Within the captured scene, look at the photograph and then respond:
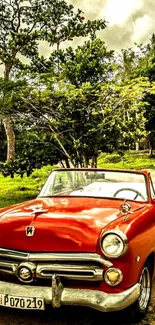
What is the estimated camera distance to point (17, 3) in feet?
81.9

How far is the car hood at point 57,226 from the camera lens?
3.32m

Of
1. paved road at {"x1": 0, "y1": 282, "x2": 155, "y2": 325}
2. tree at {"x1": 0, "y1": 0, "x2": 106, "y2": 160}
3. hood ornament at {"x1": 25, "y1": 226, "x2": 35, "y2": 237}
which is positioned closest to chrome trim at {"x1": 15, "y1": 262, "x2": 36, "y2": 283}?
A: hood ornament at {"x1": 25, "y1": 226, "x2": 35, "y2": 237}

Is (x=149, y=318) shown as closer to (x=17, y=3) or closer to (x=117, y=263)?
(x=117, y=263)

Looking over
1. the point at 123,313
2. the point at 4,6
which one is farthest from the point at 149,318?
the point at 4,6

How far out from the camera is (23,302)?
3221 millimetres

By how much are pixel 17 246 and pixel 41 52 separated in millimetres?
20570

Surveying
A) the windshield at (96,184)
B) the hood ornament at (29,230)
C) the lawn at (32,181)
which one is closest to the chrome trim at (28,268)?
the hood ornament at (29,230)

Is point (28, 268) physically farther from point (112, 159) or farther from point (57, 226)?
point (112, 159)

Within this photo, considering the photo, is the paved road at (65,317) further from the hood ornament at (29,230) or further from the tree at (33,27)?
the tree at (33,27)

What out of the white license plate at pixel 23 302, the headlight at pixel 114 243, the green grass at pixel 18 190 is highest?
the headlight at pixel 114 243

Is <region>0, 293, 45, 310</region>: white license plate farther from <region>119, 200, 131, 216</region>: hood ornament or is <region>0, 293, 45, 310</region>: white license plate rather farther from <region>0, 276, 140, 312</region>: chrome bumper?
<region>119, 200, 131, 216</region>: hood ornament

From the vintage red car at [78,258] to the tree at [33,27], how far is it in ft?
53.5

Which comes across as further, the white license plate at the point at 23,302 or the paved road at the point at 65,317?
the paved road at the point at 65,317

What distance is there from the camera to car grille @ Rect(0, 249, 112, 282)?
3184 mm
